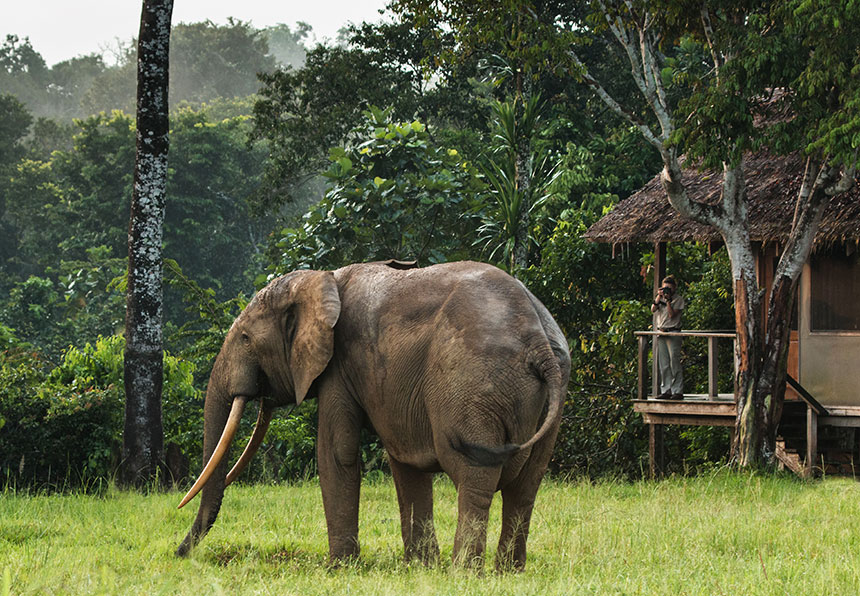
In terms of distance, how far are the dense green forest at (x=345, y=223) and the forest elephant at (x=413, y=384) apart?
17.6 feet

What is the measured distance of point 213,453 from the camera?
24.7 feet

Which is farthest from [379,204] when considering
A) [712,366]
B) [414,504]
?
[414,504]

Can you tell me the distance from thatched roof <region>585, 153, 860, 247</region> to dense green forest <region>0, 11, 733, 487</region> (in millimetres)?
1628

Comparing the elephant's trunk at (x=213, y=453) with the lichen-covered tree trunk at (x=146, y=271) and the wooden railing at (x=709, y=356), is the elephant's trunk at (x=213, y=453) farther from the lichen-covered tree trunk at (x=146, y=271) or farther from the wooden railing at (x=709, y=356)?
the wooden railing at (x=709, y=356)

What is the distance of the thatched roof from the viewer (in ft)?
43.0

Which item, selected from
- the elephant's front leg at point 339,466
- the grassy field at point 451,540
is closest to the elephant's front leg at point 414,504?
the grassy field at point 451,540

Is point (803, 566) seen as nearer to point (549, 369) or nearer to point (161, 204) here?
point (549, 369)

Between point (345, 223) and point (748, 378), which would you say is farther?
point (345, 223)

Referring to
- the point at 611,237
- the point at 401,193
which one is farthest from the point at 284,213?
the point at 611,237

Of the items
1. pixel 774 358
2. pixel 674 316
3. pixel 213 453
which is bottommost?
pixel 213 453

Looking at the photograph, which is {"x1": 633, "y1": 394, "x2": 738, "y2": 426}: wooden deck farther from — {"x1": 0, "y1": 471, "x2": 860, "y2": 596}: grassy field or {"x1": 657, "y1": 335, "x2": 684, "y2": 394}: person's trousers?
{"x1": 0, "y1": 471, "x2": 860, "y2": 596}: grassy field

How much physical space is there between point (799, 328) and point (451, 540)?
24.5ft

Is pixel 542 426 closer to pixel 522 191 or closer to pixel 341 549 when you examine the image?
pixel 341 549

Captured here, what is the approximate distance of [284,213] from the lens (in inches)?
1654
